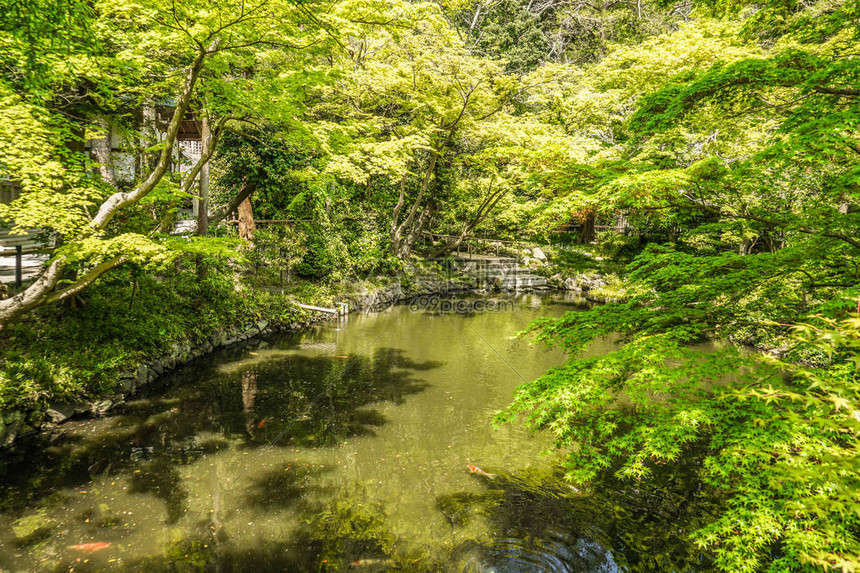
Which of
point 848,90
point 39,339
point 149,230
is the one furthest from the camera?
point 149,230

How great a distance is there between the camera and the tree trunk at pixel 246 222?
1356cm

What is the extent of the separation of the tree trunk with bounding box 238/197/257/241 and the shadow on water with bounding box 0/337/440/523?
4.93 meters

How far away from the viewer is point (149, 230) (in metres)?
8.12

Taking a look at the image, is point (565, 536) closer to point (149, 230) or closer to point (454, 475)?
point (454, 475)

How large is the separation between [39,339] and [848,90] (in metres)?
10.9

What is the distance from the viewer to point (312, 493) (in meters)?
5.51

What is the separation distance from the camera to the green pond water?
14.6 feet

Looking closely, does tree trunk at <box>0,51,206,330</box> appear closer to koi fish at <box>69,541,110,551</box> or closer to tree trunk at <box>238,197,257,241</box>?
koi fish at <box>69,541,110,551</box>

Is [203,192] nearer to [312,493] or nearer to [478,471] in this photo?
[312,493]

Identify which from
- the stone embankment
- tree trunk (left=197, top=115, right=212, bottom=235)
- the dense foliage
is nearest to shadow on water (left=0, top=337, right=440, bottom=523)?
the stone embankment

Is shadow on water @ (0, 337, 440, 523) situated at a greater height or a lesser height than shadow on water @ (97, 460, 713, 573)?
greater

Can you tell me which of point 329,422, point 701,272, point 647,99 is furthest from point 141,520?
point 647,99

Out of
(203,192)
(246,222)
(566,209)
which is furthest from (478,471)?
(246,222)

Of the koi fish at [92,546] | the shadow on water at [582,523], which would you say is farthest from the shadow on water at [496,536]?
the koi fish at [92,546]
